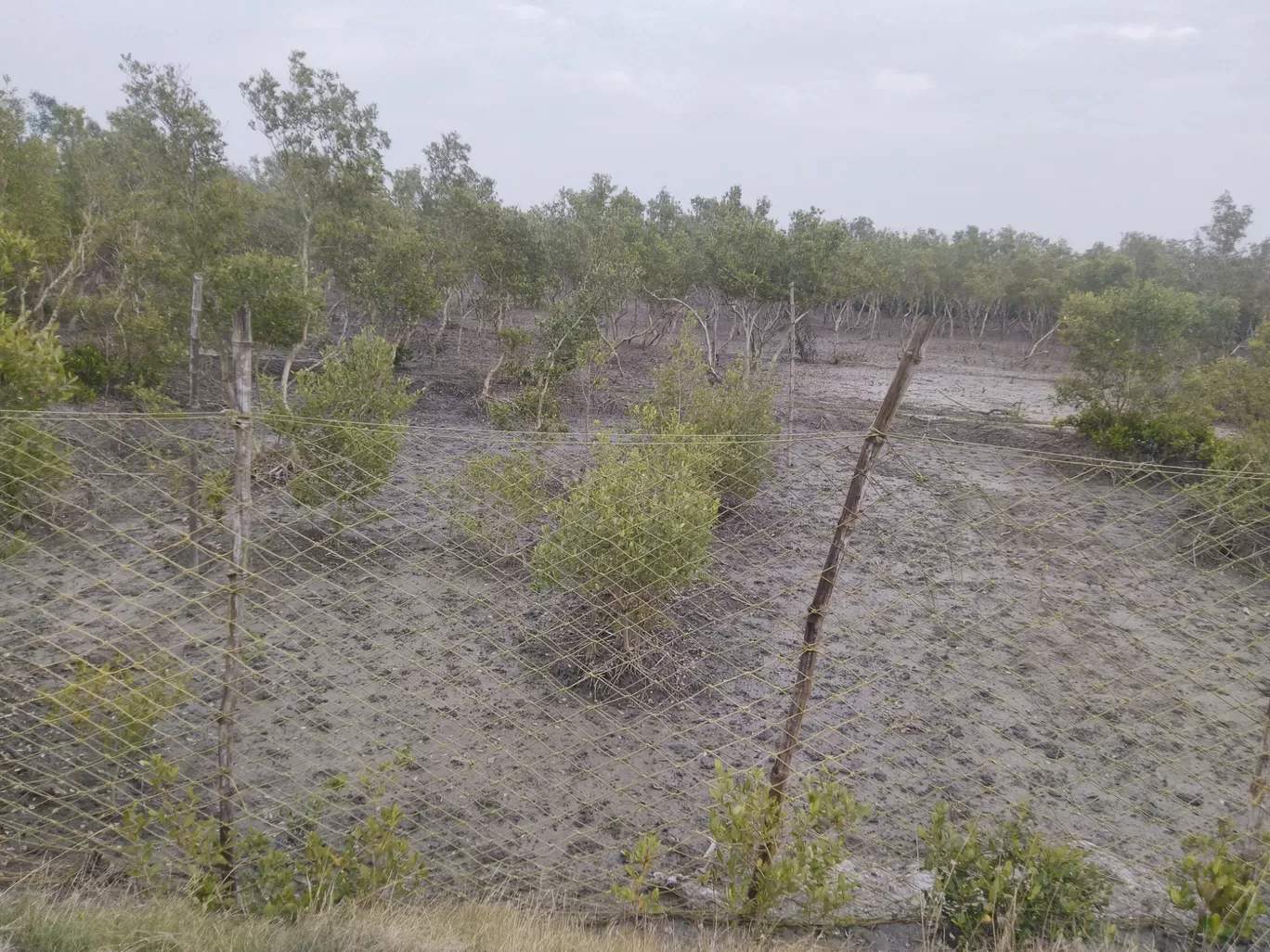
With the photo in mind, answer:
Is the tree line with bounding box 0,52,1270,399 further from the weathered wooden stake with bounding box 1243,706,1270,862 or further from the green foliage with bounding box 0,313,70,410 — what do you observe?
the weathered wooden stake with bounding box 1243,706,1270,862

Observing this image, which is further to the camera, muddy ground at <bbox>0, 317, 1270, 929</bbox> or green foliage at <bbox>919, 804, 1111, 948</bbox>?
muddy ground at <bbox>0, 317, 1270, 929</bbox>

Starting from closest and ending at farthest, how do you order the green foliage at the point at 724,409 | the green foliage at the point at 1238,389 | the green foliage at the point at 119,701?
the green foliage at the point at 119,701
the green foliage at the point at 724,409
the green foliage at the point at 1238,389

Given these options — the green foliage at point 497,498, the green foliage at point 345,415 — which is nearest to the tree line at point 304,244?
the green foliage at point 345,415

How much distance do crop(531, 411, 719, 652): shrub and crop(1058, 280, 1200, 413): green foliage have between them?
32.7 feet

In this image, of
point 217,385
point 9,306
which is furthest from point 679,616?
point 9,306

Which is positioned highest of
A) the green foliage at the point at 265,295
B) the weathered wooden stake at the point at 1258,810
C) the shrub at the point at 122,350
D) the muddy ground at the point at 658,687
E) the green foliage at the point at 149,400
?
the green foliage at the point at 265,295

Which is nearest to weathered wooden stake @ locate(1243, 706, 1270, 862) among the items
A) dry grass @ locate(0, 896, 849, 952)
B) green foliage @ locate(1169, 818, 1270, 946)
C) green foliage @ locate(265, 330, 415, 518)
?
green foliage @ locate(1169, 818, 1270, 946)

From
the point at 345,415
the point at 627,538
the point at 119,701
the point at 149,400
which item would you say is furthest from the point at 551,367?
the point at 119,701

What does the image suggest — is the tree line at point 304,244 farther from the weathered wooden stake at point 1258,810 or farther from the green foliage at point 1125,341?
the weathered wooden stake at point 1258,810

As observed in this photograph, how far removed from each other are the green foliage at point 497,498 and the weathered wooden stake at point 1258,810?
196 inches

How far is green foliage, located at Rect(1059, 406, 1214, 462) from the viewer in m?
11.7

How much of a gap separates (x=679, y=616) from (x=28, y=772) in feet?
14.0

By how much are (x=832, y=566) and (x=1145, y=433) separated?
12.0 m

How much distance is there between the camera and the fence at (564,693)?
3.56 m
